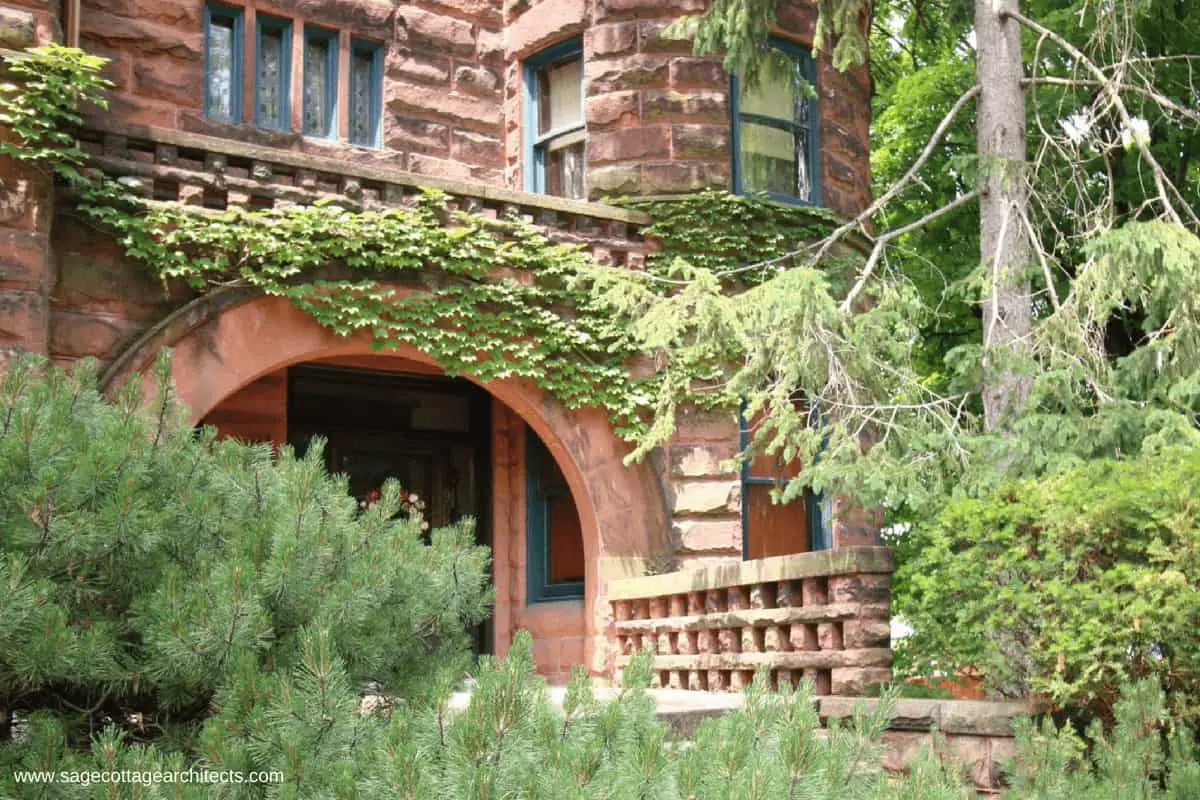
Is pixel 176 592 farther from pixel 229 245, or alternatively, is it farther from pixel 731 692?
pixel 229 245

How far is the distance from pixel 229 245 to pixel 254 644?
19.8ft

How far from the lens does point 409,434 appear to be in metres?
13.0

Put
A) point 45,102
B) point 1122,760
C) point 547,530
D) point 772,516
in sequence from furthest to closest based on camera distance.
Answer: point 547,530, point 772,516, point 45,102, point 1122,760

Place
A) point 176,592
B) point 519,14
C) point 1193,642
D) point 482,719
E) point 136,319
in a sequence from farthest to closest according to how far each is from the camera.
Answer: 1. point 519,14
2. point 136,319
3. point 1193,642
4. point 176,592
5. point 482,719

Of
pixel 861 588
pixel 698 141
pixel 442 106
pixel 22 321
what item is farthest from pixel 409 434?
pixel 861 588

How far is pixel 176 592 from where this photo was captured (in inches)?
150

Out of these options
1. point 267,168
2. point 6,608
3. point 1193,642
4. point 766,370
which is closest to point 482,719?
point 6,608

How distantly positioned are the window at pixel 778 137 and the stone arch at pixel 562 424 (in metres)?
2.51

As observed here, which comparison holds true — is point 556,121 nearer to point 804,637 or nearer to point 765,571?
point 765,571

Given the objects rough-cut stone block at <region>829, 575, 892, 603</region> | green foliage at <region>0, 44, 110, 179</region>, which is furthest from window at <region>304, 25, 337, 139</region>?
rough-cut stone block at <region>829, 575, 892, 603</region>

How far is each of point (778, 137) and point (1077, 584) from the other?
6815 mm

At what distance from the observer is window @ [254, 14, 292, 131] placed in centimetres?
1174

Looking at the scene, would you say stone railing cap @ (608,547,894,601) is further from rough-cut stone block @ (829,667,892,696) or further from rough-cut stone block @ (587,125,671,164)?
rough-cut stone block @ (587,125,671,164)

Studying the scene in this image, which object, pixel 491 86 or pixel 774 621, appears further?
pixel 491 86
